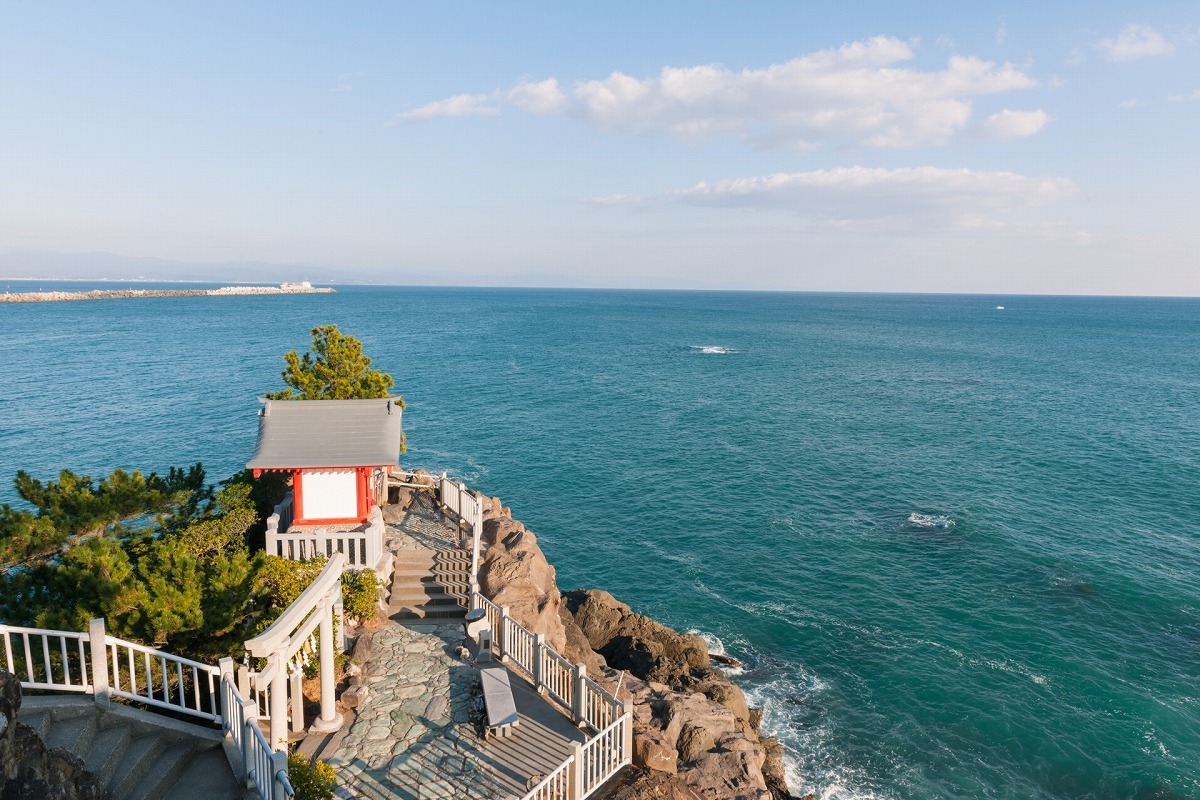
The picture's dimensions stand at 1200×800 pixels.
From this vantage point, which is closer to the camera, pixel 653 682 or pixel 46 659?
pixel 46 659

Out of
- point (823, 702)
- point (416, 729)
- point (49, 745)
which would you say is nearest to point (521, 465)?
point (823, 702)

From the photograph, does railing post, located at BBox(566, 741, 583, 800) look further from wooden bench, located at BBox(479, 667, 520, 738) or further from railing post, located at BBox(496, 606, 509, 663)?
railing post, located at BBox(496, 606, 509, 663)

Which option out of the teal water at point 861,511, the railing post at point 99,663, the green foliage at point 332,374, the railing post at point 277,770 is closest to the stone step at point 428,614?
the railing post at point 99,663

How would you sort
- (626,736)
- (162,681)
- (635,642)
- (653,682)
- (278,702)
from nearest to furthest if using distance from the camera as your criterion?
1. (278,702)
2. (162,681)
3. (626,736)
4. (653,682)
5. (635,642)

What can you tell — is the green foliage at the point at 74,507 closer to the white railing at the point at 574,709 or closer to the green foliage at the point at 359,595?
the green foliage at the point at 359,595

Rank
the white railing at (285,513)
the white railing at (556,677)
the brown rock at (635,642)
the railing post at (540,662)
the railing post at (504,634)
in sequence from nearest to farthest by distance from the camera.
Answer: the white railing at (556,677) → the railing post at (540,662) → the railing post at (504,634) → the white railing at (285,513) → the brown rock at (635,642)

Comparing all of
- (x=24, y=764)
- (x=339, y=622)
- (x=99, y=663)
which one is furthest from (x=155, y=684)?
(x=24, y=764)

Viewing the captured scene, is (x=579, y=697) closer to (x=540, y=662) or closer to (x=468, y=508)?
(x=540, y=662)
